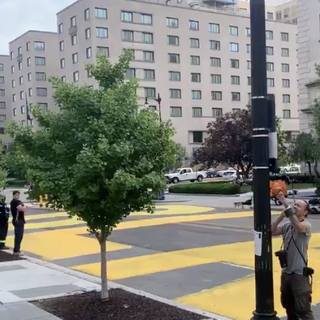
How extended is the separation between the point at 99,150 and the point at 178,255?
599 centimetres

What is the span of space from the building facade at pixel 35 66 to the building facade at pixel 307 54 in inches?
2316

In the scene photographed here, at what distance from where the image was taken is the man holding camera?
5621 mm

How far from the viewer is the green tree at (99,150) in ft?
23.7

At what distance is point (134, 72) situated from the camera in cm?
7588

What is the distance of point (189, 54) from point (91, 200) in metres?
74.9

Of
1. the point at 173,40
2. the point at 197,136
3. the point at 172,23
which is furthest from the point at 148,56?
the point at 197,136

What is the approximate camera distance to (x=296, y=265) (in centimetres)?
565

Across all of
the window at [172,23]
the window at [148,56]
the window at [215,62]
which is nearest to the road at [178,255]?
the window at [148,56]

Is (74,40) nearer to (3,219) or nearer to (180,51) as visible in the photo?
(180,51)

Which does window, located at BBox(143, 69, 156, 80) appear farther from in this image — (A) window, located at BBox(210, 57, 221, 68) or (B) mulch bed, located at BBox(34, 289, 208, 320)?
(B) mulch bed, located at BBox(34, 289, 208, 320)

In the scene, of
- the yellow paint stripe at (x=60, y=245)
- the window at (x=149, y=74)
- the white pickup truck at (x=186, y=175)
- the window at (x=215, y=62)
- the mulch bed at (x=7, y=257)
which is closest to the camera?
the mulch bed at (x=7, y=257)

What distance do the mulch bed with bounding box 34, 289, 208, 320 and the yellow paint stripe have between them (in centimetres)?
492

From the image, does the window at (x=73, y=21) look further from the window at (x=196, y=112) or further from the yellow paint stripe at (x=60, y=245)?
the yellow paint stripe at (x=60, y=245)

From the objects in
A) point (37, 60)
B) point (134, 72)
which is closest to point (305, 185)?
point (134, 72)
